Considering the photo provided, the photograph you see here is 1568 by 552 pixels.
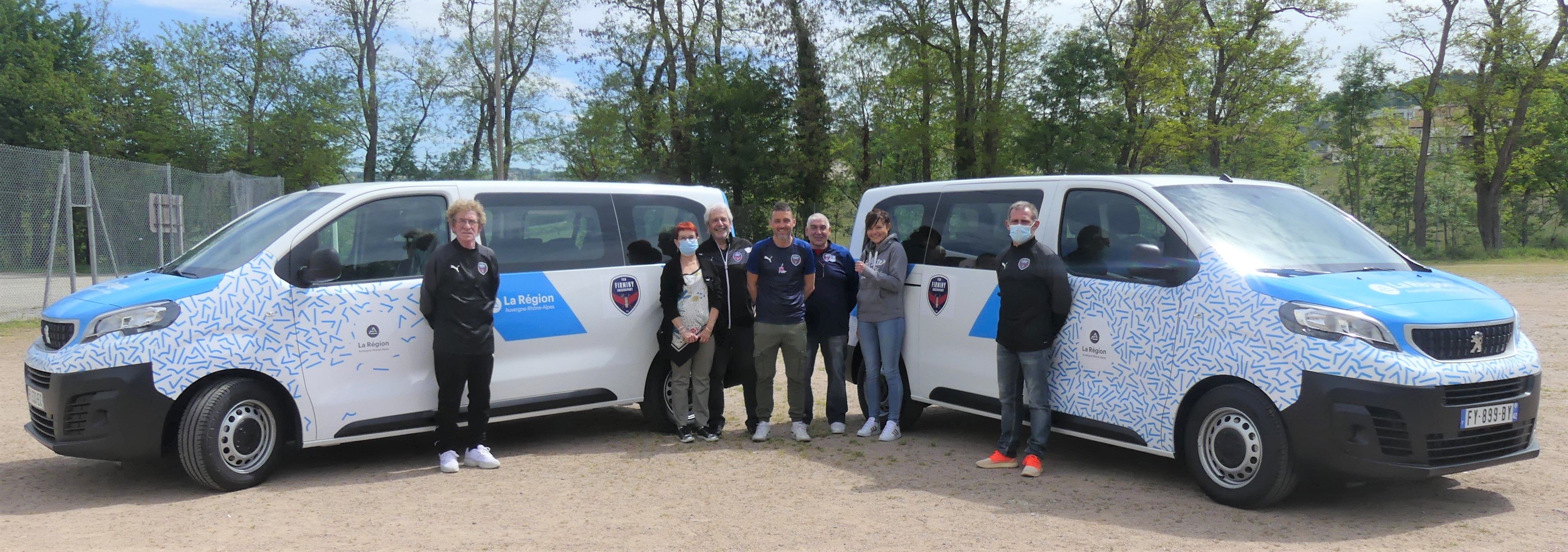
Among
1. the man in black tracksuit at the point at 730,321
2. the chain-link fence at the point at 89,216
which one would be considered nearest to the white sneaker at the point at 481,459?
the man in black tracksuit at the point at 730,321

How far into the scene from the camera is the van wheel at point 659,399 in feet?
25.9

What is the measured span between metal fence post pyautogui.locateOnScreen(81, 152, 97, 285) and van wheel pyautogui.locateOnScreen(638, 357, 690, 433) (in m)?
10.7

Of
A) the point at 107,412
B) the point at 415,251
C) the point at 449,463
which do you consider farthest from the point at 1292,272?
the point at 107,412

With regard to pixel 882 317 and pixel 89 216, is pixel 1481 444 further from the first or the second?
pixel 89 216

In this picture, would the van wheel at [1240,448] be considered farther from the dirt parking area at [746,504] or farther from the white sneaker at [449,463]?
the white sneaker at [449,463]

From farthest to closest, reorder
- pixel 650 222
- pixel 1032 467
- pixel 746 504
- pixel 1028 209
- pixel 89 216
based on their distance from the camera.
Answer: pixel 89 216 → pixel 650 222 → pixel 1032 467 → pixel 1028 209 → pixel 746 504

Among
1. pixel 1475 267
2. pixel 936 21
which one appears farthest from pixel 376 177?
pixel 1475 267

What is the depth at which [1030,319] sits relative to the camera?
248 inches

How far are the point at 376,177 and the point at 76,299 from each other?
40.4 m

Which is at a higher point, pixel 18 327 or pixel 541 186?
pixel 541 186

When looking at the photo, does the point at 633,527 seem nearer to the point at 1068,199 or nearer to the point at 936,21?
the point at 1068,199

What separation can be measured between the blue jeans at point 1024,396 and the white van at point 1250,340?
0.50 ft

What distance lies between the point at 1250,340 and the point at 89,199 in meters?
15.0

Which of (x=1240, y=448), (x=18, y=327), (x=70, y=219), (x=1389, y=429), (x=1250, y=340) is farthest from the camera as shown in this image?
(x=18, y=327)
